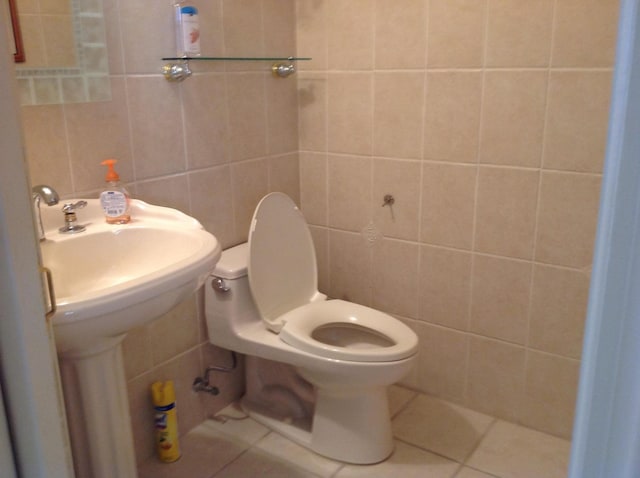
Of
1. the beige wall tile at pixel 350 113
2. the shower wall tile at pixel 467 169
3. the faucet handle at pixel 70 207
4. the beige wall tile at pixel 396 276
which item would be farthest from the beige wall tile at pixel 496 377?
the faucet handle at pixel 70 207

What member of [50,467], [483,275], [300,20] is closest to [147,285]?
[50,467]

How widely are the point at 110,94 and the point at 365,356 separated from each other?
1046mm

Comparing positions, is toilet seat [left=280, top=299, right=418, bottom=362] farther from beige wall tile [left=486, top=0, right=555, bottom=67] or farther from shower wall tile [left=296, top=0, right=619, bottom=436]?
beige wall tile [left=486, top=0, right=555, bottom=67]

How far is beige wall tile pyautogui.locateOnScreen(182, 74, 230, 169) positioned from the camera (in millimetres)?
1910

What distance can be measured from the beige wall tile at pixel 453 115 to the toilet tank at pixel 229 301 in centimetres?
78

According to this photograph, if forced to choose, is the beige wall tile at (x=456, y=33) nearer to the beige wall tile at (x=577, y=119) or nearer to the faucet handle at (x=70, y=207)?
the beige wall tile at (x=577, y=119)

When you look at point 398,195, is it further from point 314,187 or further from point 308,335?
point 308,335

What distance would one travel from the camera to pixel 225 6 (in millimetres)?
1974

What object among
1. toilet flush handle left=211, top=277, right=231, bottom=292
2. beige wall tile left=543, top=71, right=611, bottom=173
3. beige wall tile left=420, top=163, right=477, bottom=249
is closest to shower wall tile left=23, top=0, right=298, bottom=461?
Result: toilet flush handle left=211, top=277, right=231, bottom=292

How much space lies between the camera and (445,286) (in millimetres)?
2197

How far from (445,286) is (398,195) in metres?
0.38

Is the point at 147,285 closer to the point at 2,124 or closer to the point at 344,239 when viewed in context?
the point at 2,124

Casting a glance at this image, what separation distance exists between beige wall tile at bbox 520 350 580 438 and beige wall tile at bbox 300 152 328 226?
Result: 0.96 meters

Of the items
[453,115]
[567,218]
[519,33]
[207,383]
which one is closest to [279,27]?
[453,115]
